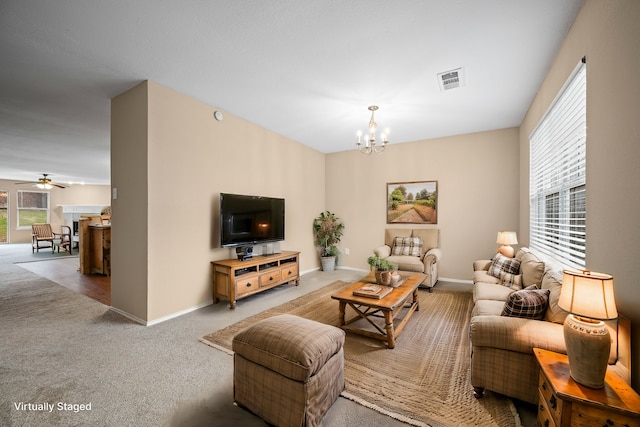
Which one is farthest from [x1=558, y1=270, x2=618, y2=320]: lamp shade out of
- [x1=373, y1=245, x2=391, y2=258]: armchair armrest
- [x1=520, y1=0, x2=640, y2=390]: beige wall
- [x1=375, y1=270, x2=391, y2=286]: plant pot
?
[x1=373, y1=245, x2=391, y2=258]: armchair armrest

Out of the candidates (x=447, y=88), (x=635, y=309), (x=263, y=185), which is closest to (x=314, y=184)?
(x=263, y=185)

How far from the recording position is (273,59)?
248cm

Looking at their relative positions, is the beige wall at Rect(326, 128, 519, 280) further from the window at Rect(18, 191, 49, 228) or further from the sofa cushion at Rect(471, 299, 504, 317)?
the window at Rect(18, 191, 49, 228)

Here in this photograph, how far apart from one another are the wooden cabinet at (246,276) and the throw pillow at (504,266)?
2.89m

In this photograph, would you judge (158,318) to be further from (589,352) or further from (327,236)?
(589,352)

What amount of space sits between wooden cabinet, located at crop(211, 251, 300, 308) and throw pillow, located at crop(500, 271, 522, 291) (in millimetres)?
2937

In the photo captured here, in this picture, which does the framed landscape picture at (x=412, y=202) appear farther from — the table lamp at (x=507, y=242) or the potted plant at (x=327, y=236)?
the table lamp at (x=507, y=242)

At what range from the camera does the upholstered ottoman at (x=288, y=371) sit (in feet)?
4.74

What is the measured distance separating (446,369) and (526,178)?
314 centimetres

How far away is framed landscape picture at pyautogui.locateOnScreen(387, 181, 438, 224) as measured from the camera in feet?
16.3

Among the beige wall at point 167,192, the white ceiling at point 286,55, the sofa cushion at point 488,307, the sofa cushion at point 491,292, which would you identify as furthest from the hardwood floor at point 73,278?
the sofa cushion at point 491,292

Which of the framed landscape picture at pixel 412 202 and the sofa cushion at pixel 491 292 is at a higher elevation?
the framed landscape picture at pixel 412 202

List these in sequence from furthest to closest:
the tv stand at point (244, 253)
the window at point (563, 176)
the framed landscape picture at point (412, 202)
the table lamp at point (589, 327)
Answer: the framed landscape picture at point (412, 202), the tv stand at point (244, 253), the window at point (563, 176), the table lamp at point (589, 327)

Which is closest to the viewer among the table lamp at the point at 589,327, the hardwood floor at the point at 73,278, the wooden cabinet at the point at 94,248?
the table lamp at the point at 589,327
